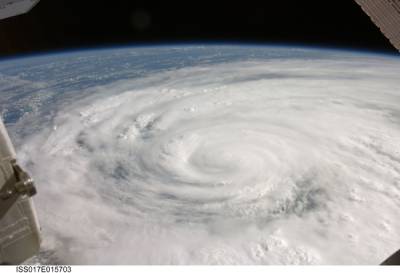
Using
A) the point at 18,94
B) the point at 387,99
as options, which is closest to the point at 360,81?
the point at 387,99

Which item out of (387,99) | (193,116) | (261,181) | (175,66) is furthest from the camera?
(175,66)

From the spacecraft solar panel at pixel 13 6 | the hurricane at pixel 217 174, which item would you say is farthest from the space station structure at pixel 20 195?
the hurricane at pixel 217 174

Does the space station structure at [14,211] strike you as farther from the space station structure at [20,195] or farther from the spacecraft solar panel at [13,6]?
the spacecraft solar panel at [13,6]

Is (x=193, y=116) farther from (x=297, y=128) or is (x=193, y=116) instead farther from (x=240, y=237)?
(x=240, y=237)

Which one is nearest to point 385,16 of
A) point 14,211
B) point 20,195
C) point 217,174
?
point 20,195

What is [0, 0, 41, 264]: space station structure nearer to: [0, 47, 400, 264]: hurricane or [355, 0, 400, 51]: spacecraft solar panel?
[355, 0, 400, 51]: spacecraft solar panel

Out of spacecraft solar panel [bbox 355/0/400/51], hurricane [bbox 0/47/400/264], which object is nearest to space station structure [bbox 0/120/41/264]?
spacecraft solar panel [bbox 355/0/400/51]
